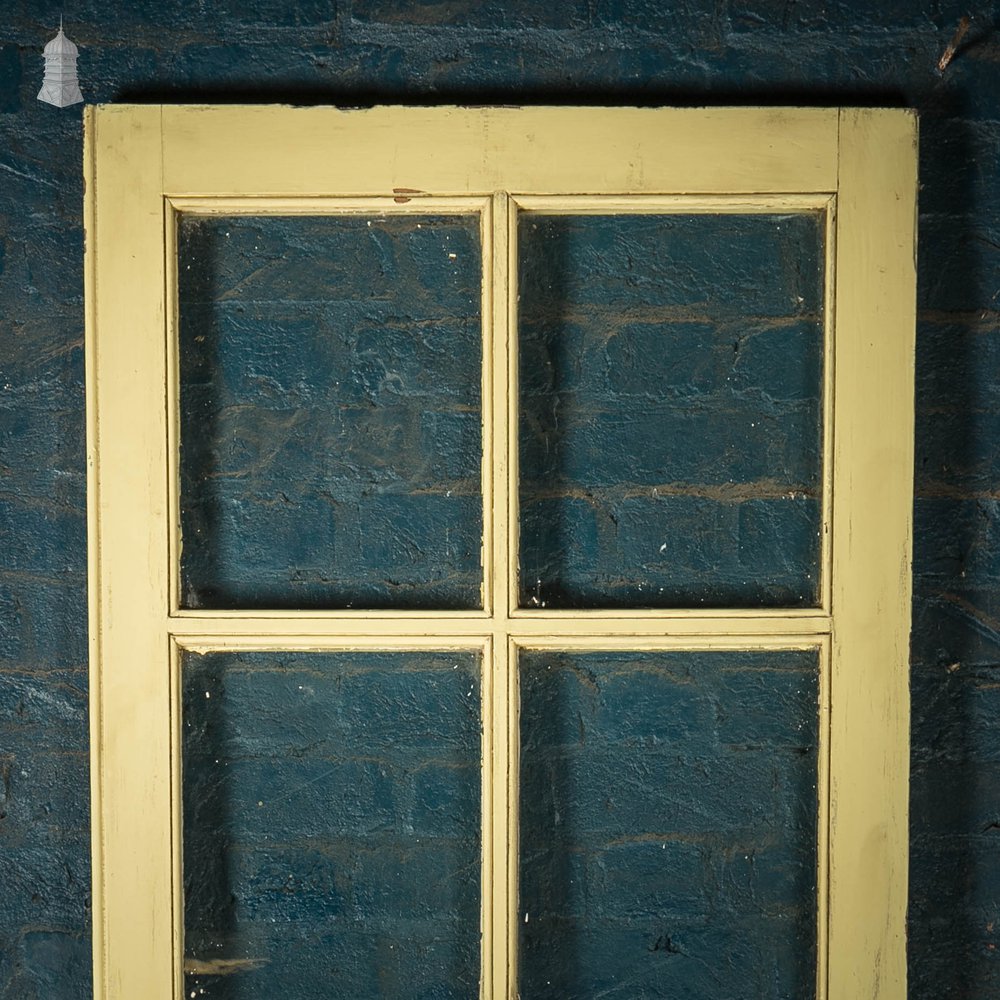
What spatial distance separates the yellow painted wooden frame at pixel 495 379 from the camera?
4.13ft

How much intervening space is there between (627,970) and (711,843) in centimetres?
21

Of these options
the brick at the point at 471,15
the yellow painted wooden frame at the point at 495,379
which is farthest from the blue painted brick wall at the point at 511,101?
the yellow painted wooden frame at the point at 495,379

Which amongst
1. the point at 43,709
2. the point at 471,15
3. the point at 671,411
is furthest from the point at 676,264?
the point at 43,709

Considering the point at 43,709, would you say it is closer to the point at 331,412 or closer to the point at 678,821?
the point at 331,412

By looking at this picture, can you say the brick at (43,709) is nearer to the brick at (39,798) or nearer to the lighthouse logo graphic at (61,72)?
the brick at (39,798)

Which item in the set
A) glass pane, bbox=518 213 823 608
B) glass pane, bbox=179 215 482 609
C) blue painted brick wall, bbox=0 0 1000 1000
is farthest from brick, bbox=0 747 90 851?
glass pane, bbox=518 213 823 608

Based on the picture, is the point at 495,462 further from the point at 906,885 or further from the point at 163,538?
the point at 906,885

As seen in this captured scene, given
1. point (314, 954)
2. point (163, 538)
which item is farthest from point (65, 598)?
point (314, 954)

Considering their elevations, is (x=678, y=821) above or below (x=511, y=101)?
below

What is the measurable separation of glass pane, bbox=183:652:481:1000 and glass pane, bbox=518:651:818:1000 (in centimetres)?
11

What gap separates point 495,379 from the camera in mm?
1266

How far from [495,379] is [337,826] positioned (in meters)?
0.64

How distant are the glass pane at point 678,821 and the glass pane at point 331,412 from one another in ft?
0.81

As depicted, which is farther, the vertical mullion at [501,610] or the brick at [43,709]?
the brick at [43,709]
